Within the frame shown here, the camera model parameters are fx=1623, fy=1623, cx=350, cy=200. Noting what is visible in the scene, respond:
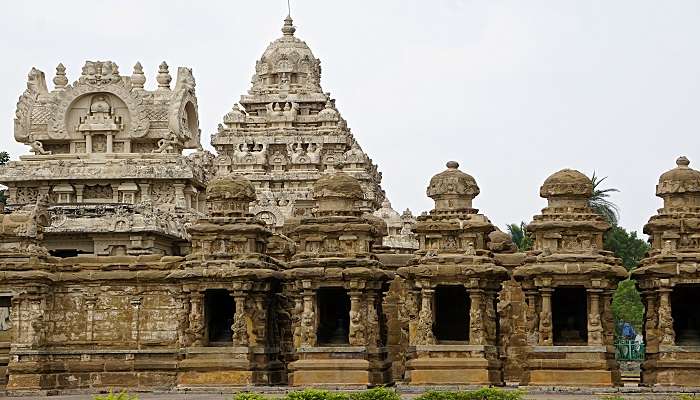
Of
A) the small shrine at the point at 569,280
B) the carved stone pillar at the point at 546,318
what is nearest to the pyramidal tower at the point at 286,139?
the small shrine at the point at 569,280

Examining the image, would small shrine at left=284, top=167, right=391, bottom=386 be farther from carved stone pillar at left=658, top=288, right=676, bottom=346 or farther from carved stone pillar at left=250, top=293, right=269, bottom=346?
carved stone pillar at left=658, top=288, right=676, bottom=346

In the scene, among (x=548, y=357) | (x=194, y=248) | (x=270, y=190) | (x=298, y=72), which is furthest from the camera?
(x=298, y=72)

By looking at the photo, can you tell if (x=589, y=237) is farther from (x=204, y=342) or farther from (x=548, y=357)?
(x=204, y=342)

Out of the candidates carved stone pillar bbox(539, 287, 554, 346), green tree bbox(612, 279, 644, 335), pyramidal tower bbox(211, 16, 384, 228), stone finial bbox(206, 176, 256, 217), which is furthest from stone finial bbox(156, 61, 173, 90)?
green tree bbox(612, 279, 644, 335)

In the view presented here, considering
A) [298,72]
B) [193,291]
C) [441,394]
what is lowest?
[441,394]

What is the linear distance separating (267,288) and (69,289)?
4464 millimetres

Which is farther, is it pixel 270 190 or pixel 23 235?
pixel 270 190

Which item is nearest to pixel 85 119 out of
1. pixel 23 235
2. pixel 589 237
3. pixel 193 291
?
pixel 23 235

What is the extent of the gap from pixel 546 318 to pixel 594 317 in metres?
0.90

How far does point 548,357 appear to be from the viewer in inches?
1198

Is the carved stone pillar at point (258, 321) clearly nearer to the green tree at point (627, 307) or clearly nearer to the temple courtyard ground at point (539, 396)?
the temple courtyard ground at point (539, 396)

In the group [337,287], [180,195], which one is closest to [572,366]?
[337,287]

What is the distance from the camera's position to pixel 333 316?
3309 cm

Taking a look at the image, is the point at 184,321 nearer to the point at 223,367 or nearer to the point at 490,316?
the point at 223,367
